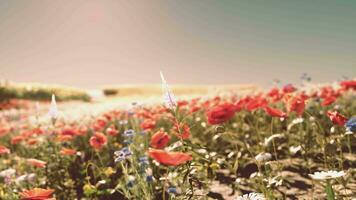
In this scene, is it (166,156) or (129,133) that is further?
(129,133)

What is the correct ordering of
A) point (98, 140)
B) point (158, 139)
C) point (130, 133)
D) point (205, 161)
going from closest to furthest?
1. point (158, 139)
2. point (205, 161)
3. point (130, 133)
4. point (98, 140)

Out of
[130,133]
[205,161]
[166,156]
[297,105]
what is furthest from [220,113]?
[130,133]

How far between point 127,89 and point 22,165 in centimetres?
5032

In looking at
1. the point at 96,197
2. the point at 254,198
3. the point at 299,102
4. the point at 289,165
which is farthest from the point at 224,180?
the point at 254,198

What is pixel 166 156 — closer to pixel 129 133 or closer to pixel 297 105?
pixel 297 105

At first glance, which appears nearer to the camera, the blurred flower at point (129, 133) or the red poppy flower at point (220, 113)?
the red poppy flower at point (220, 113)

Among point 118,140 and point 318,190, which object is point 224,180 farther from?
point 118,140

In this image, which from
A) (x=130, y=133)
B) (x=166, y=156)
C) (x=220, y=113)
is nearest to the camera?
(x=166, y=156)

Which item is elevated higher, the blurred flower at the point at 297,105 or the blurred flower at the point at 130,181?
the blurred flower at the point at 297,105

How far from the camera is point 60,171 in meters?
4.54

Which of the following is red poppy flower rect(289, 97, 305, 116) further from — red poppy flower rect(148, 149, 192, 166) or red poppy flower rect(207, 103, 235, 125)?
red poppy flower rect(148, 149, 192, 166)

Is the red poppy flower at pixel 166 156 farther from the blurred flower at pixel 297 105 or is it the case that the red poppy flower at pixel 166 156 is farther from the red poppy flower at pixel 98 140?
the red poppy flower at pixel 98 140

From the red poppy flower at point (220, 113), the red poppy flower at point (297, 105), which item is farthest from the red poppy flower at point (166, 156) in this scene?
the red poppy flower at point (297, 105)

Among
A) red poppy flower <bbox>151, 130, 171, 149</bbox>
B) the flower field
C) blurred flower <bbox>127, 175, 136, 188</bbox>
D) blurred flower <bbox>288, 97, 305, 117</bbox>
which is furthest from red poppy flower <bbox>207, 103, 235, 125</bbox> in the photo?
blurred flower <bbox>127, 175, 136, 188</bbox>
